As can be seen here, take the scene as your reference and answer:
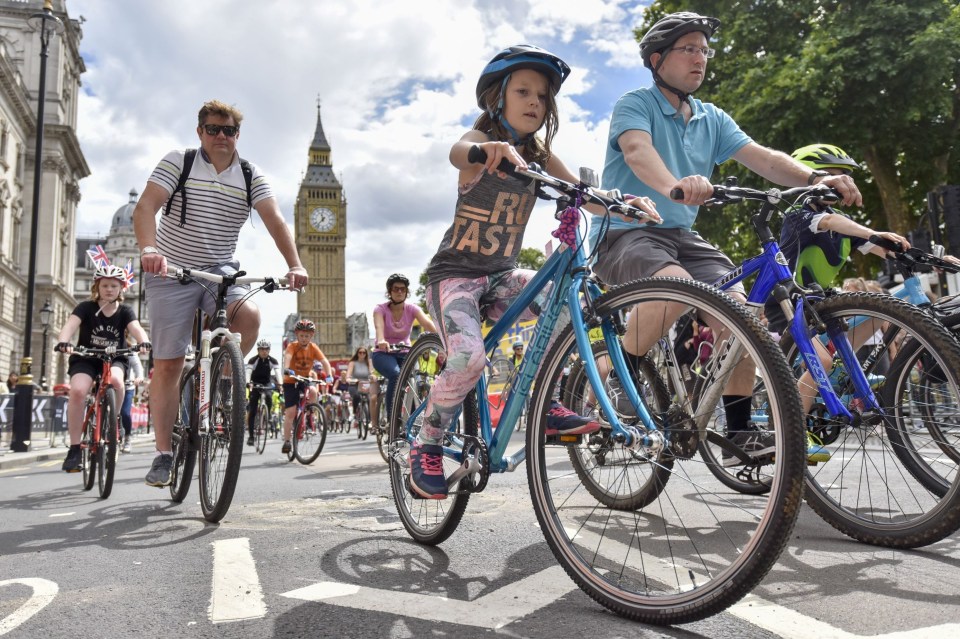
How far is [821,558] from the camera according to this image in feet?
9.25

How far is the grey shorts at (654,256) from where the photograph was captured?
3449 millimetres

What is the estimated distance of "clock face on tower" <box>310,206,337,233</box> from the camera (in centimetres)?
13288

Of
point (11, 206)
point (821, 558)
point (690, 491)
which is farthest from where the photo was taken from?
point (11, 206)

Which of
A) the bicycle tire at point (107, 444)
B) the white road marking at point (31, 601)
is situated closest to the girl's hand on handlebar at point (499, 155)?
the white road marking at point (31, 601)

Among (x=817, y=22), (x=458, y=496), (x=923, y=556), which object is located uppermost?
(x=817, y=22)

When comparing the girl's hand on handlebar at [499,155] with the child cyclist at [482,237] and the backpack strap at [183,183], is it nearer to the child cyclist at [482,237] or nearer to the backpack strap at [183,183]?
the child cyclist at [482,237]

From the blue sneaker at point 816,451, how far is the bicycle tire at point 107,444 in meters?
4.23

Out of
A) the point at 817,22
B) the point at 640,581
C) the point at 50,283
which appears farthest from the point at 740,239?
the point at 50,283

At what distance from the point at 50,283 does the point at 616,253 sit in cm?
5733

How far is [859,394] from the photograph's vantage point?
3.07 meters

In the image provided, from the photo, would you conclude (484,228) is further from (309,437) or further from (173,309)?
(309,437)

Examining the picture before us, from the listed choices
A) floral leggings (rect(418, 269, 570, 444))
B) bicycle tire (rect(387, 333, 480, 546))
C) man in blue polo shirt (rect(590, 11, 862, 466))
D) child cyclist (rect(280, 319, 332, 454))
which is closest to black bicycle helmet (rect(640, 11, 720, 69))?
man in blue polo shirt (rect(590, 11, 862, 466))

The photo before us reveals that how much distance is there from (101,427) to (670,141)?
4.32m

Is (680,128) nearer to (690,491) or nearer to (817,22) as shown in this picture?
(690,491)
